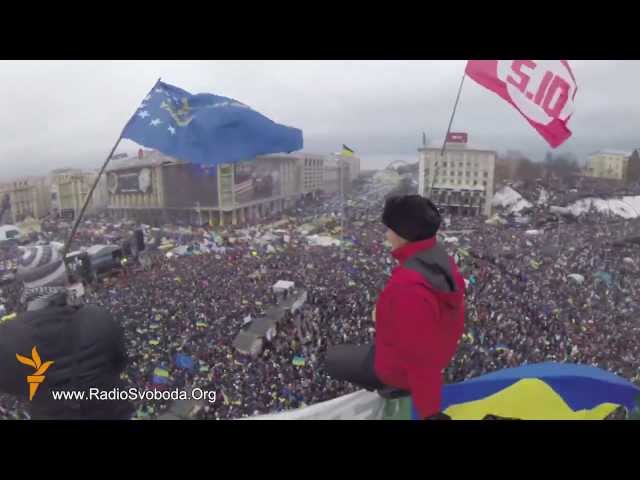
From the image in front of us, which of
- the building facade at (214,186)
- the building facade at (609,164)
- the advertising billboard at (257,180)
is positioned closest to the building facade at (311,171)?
the building facade at (214,186)

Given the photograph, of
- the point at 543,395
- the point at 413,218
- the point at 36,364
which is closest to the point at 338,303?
the point at 543,395

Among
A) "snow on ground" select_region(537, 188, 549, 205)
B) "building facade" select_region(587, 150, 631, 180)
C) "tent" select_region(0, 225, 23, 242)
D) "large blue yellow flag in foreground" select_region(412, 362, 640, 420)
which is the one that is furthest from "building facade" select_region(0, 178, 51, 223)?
"building facade" select_region(587, 150, 631, 180)

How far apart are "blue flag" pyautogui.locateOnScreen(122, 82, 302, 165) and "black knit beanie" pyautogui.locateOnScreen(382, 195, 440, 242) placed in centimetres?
174

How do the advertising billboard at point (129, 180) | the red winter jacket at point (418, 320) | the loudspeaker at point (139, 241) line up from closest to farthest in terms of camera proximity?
1. the red winter jacket at point (418, 320)
2. the advertising billboard at point (129, 180)
3. the loudspeaker at point (139, 241)

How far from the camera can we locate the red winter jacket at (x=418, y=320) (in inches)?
53.7

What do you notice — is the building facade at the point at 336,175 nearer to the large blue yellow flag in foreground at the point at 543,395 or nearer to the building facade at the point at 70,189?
the building facade at the point at 70,189

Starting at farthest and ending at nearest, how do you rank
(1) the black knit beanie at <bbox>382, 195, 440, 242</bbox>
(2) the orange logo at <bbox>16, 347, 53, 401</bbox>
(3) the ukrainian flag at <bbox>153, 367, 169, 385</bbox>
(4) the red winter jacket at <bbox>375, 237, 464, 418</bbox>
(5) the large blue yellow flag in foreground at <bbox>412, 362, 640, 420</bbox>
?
1. (3) the ukrainian flag at <bbox>153, 367, 169, 385</bbox>
2. (5) the large blue yellow flag in foreground at <bbox>412, 362, 640, 420</bbox>
3. (2) the orange logo at <bbox>16, 347, 53, 401</bbox>
4. (1) the black knit beanie at <bbox>382, 195, 440, 242</bbox>
5. (4) the red winter jacket at <bbox>375, 237, 464, 418</bbox>

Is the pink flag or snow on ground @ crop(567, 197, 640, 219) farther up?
the pink flag

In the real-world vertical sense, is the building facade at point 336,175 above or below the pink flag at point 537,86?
below

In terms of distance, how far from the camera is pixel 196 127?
2.90 metres

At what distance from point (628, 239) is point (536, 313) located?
113 cm

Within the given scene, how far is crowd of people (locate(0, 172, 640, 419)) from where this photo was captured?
10.6 feet

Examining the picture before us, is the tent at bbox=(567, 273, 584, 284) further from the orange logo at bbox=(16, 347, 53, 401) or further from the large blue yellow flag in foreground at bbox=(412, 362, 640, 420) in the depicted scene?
the orange logo at bbox=(16, 347, 53, 401)
